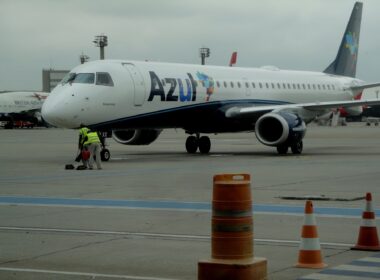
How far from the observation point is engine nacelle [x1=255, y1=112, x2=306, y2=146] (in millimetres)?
31234

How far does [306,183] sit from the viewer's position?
19906 millimetres

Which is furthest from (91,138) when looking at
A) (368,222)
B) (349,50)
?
(349,50)

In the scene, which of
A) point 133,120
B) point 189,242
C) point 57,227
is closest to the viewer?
point 189,242

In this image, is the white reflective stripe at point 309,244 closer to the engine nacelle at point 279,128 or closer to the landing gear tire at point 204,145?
the engine nacelle at point 279,128

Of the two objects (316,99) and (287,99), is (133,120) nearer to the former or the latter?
(287,99)

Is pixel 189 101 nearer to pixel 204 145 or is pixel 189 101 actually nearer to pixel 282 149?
pixel 204 145

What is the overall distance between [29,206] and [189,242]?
5225 millimetres

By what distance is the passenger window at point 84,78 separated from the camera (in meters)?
28.5

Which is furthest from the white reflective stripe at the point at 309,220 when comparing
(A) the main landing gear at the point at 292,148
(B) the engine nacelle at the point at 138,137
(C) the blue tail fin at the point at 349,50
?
(C) the blue tail fin at the point at 349,50

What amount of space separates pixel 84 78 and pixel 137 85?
75.6 inches

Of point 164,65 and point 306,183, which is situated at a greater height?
point 164,65

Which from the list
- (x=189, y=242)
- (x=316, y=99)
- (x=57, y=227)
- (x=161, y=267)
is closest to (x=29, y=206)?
(x=57, y=227)

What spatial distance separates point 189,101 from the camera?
31.8 metres

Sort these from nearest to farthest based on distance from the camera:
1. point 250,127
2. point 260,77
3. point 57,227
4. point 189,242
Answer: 1. point 189,242
2. point 57,227
3. point 250,127
4. point 260,77
